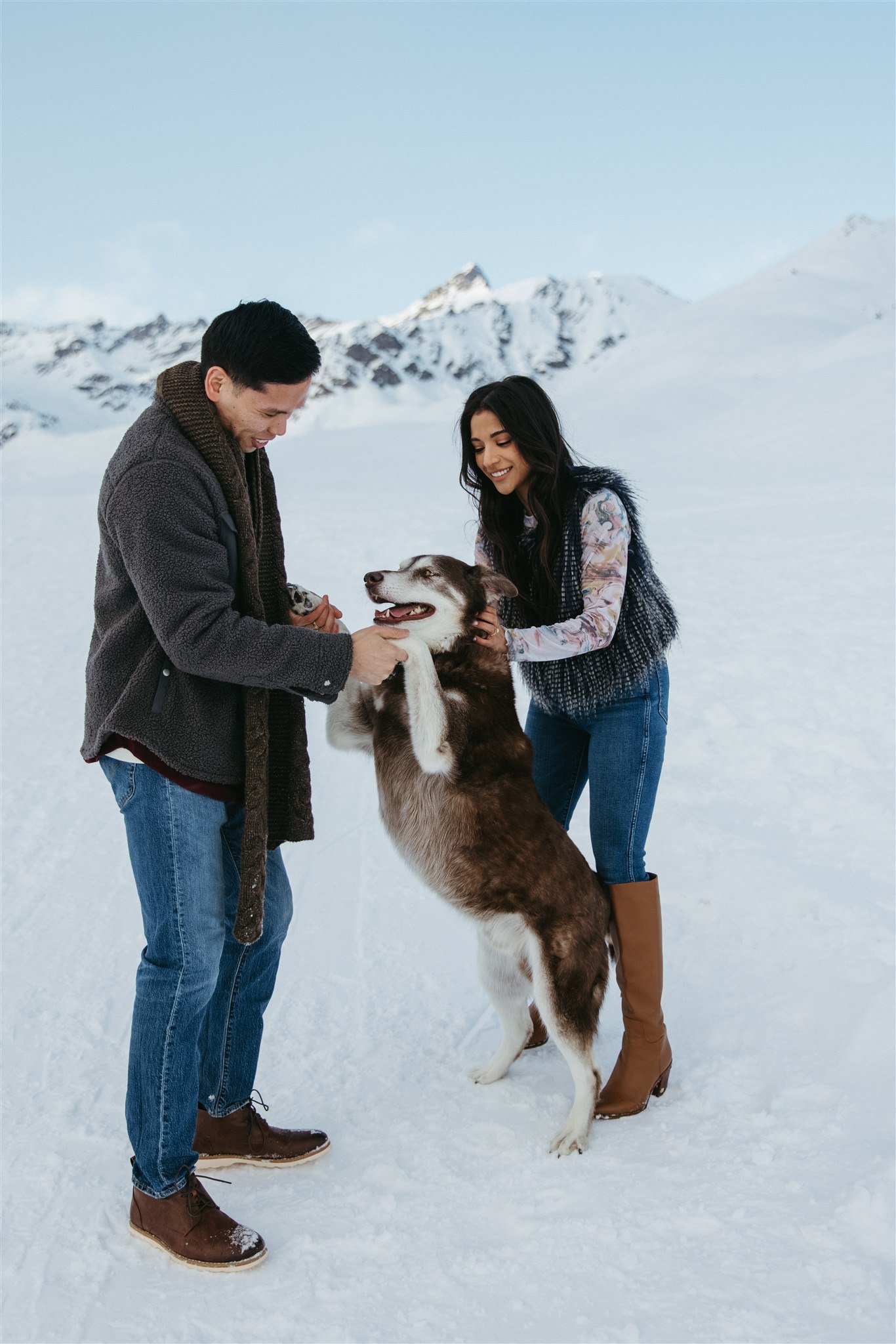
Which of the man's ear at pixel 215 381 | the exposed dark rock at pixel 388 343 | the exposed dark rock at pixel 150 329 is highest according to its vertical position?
the exposed dark rock at pixel 150 329

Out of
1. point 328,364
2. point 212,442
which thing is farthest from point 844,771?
point 328,364

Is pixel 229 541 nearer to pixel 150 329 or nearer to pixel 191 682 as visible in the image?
pixel 191 682

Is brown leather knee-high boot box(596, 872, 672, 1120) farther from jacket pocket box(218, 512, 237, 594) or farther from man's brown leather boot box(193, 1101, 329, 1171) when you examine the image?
jacket pocket box(218, 512, 237, 594)

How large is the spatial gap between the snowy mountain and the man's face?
11581 centimetres

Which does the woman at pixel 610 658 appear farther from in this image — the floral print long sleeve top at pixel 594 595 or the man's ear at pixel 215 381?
the man's ear at pixel 215 381

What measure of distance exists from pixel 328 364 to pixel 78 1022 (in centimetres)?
12728

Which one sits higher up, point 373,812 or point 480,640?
point 480,640

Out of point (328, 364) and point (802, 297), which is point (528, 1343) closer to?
point (802, 297)

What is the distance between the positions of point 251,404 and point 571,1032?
2.13m

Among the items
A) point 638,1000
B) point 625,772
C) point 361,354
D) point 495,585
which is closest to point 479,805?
point 625,772

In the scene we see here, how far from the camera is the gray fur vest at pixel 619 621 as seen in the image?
303 cm

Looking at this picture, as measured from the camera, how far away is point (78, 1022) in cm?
344

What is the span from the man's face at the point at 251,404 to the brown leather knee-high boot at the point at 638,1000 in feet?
6.09

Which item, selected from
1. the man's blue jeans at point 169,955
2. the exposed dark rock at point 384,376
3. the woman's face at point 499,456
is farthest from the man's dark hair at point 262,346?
the exposed dark rock at point 384,376
